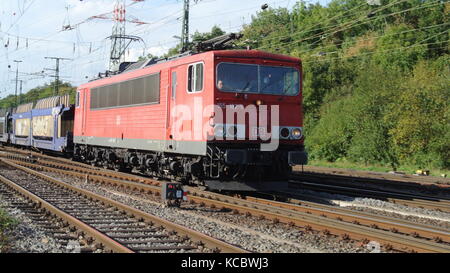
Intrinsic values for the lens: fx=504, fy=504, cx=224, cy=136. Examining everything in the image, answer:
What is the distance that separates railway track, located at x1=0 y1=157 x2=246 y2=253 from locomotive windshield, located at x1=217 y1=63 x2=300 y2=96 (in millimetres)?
3877

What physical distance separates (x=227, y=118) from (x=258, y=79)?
4.40ft

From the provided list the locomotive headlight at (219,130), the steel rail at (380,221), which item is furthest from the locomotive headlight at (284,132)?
the steel rail at (380,221)

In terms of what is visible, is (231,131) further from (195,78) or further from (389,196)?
(389,196)

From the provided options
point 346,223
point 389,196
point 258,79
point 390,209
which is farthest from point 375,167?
point 346,223

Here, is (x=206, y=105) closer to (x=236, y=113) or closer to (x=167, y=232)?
(x=236, y=113)

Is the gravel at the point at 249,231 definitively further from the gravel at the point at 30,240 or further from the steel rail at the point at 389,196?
the steel rail at the point at 389,196

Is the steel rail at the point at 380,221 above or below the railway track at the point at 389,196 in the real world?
below

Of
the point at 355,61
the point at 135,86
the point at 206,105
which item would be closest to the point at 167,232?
the point at 206,105

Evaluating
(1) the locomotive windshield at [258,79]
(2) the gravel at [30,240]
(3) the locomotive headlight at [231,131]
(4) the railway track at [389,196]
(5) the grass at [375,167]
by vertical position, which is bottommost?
(2) the gravel at [30,240]

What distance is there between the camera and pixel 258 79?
12305mm

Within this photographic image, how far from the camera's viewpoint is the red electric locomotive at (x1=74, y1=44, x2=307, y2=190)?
38.7ft

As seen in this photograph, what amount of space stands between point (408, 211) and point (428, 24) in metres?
40.1

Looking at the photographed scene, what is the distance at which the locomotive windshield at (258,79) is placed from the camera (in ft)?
39.2
